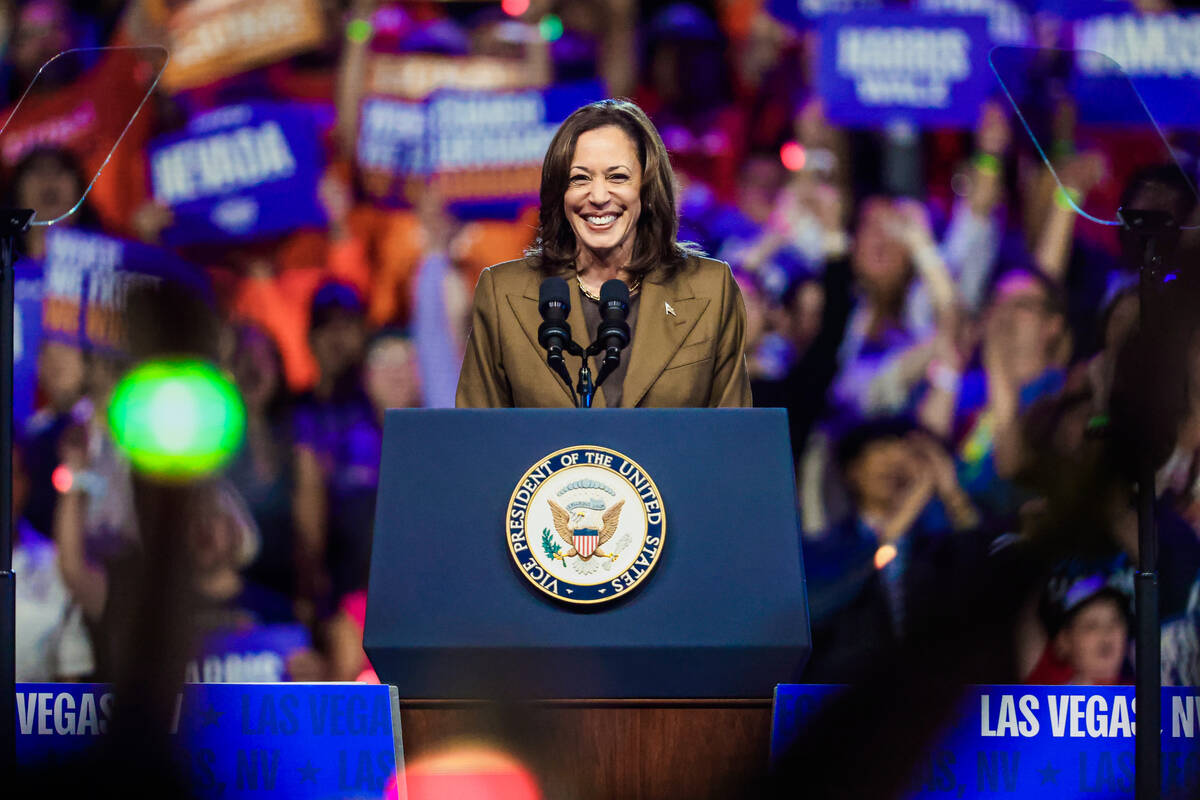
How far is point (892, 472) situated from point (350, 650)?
169 centimetres

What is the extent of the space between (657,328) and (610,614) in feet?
2.10

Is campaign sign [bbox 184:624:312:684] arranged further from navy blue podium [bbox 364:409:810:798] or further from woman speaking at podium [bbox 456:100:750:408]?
navy blue podium [bbox 364:409:810:798]

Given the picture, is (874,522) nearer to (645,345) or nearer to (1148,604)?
(1148,604)

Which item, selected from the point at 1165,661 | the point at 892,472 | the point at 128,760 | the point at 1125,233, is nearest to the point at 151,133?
the point at 892,472

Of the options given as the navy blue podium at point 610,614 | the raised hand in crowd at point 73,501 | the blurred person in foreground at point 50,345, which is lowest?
the navy blue podium at point 610,614

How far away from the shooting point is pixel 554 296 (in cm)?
176

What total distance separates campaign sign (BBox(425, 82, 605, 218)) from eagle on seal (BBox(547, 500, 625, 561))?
2.97 metres

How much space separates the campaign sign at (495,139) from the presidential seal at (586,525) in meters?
2.94

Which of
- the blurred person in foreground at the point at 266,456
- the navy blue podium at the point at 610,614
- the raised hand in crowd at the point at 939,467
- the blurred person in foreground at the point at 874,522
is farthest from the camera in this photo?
the blurred person in foreground at the point at 266,456

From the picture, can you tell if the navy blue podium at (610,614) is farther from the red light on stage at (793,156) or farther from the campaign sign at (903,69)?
the campaign sign at (903,69)

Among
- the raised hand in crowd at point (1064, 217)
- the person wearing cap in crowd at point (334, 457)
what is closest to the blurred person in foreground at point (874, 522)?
the raised hand in crowd at point (1064, 217)

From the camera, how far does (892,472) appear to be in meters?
3.69

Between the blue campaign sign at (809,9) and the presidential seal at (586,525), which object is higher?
the blue campaign sign at (809,9)

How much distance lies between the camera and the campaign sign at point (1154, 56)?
4.15 metres
